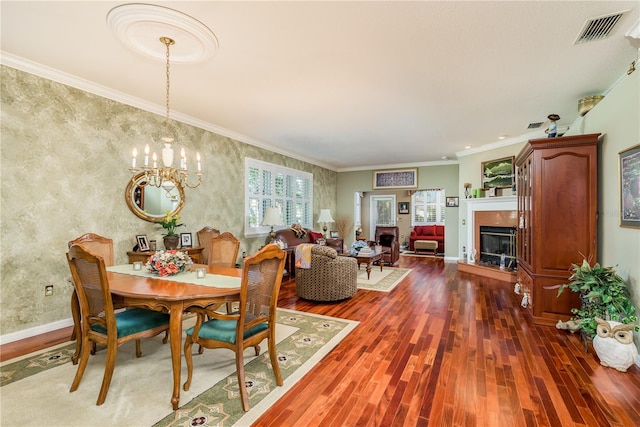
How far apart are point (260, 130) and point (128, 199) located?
241cm

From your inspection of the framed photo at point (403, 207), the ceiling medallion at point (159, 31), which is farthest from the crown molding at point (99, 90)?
the framed photo at point (403, 207)

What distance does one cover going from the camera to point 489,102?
3938 millimetres

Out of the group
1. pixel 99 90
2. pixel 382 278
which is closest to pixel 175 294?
pixel 99 90

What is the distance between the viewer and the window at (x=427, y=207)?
36.4 ft

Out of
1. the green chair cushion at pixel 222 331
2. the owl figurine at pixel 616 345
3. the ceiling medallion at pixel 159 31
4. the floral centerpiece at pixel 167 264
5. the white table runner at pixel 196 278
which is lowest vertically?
the owl figurine at pixel 616 345

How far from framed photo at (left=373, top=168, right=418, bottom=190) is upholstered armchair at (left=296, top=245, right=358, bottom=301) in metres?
5.10

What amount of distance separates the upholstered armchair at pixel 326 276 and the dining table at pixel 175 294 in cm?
190

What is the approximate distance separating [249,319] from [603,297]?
3.11m

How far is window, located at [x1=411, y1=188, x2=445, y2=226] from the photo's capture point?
11094mm

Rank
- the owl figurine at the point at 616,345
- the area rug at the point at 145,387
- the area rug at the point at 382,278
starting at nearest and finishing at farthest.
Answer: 1. the area rug at the point at 145,387
2. the owl figurine at the point at 616,345
3. the area rug at the point at 382,278

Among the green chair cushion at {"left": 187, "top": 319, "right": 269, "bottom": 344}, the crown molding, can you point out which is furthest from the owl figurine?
the crown molding

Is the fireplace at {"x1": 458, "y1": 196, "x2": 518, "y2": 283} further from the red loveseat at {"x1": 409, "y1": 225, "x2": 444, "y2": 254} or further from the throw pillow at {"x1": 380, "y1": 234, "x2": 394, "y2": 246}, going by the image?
the red loveseat at {"x1": 409, "y1": 225, "x2": 444, "y2": 254}

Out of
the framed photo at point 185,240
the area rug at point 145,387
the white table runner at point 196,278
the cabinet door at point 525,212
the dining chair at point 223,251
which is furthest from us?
the framed photo at point 185,240

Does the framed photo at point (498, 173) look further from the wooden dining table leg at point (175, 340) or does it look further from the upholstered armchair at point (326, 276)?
the wooden dining table leg at point (175, 340)
